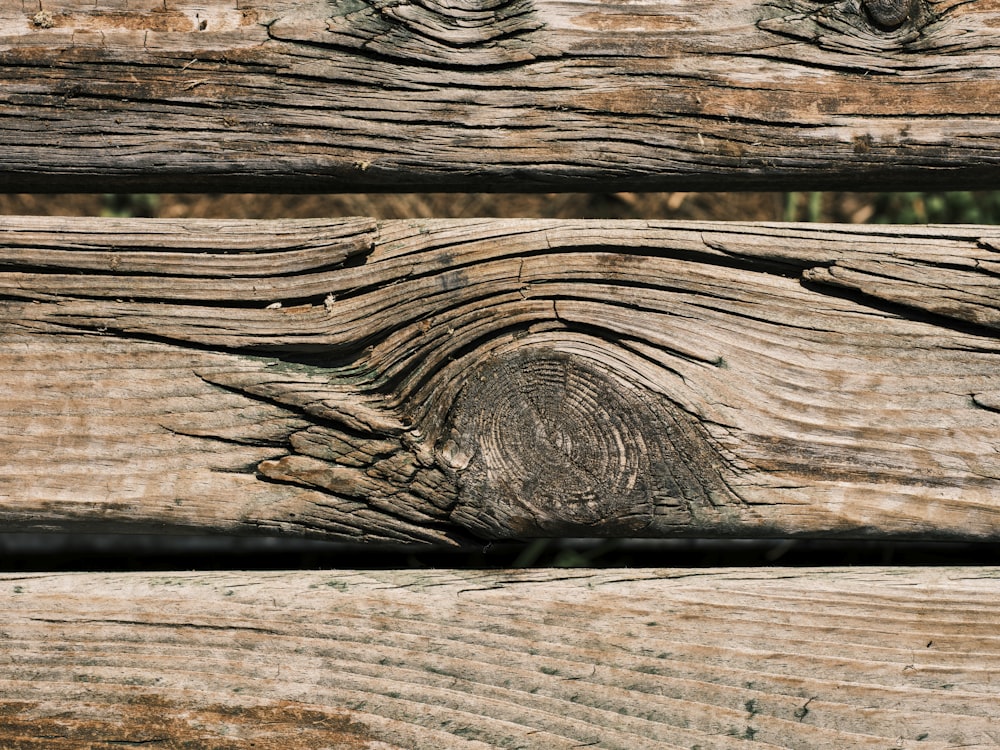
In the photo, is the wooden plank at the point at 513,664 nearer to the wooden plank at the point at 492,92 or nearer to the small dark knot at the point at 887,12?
the wooden plank at the point at 492,92

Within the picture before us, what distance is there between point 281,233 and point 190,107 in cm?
29

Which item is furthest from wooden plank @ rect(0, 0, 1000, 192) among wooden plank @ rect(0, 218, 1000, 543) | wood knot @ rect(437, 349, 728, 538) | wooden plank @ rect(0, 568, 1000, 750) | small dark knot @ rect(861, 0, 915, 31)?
wooden plank @ rect(0, 568, 1000, 750)

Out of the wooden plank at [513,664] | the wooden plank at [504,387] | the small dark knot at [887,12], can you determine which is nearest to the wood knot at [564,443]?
the wooden plank at [504,387]

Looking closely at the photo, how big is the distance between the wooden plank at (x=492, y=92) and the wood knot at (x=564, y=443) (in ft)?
1.24

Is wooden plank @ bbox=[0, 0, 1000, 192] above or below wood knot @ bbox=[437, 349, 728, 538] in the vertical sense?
above

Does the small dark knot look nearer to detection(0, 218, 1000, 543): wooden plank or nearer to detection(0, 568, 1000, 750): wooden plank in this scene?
detection(0, 218, 1000, 543): wooden plank

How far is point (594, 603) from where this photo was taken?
1343 mm

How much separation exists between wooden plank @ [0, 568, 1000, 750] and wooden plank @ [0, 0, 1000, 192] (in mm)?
750

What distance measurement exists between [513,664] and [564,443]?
1.26ft

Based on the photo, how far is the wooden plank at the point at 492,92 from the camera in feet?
4.60

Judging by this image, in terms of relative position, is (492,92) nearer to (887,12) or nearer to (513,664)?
(887,12)

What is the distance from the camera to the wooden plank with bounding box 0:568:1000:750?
132cm

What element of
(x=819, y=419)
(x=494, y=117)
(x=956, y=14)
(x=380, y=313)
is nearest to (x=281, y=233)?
(x=380, y=313)

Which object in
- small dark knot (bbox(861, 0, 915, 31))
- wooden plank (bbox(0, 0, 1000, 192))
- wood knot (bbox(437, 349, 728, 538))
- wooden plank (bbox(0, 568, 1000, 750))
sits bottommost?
wooden plank (bbox(0, 568, 1000, 750))
